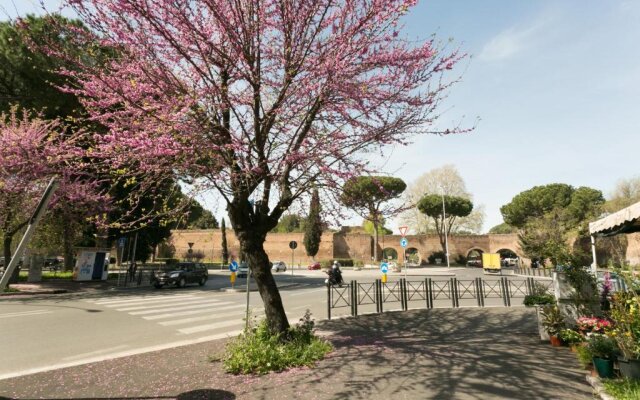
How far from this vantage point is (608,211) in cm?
4106

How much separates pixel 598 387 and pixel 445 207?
5206cm

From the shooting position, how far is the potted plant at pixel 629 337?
456 cm

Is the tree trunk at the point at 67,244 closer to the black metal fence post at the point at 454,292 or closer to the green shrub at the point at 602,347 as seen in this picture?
the black metal fence post at the point at 454,292

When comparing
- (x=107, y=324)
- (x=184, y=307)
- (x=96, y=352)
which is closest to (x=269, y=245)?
(x=184, y=307)

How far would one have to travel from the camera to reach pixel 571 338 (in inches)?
264

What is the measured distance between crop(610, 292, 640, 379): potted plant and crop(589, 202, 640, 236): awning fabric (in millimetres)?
2871

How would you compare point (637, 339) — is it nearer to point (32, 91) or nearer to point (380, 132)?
point (380, 132)

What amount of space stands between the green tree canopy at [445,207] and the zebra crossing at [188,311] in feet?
145

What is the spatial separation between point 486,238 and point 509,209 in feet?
21.4

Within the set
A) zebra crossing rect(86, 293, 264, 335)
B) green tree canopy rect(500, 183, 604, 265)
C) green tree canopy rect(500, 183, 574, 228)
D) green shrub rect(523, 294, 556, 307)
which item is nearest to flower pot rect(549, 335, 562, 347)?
green shrub rect(523, 294, 556, 307)

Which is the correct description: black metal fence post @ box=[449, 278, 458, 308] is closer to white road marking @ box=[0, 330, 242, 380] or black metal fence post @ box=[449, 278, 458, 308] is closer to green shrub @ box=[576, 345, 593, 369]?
green shrub @ box=[576, 345, 593, 369]

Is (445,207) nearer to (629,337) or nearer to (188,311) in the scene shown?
(188,311)

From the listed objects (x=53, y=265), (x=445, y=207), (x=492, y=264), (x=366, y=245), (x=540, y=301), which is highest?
(x=445, y=207)

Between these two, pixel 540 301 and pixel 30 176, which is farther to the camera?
pixel 30 176
